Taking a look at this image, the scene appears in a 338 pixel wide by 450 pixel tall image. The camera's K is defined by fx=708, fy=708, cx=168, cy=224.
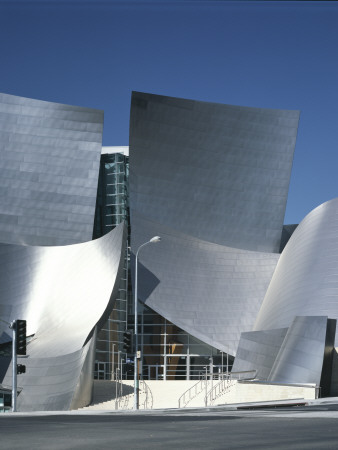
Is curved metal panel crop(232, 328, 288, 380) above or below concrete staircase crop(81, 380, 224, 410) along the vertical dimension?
above

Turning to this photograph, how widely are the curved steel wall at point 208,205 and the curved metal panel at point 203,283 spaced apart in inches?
2.2

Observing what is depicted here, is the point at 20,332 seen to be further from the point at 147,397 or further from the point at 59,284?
the point at 59,284

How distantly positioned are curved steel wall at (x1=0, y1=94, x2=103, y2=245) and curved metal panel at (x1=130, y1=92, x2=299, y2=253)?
9.11 ft

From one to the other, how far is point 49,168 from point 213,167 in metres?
9.49

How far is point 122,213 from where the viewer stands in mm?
43219

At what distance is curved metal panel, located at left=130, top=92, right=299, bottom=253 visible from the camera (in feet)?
132

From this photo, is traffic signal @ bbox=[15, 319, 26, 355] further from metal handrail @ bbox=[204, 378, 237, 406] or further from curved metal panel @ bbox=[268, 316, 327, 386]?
metal handrail @ bbox=[204, 378, 237, 406]

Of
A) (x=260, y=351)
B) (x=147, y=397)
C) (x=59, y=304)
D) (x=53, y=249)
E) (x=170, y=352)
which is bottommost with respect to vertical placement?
(x=147, y=397)

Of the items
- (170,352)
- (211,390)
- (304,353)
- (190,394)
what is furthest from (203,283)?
(304,353)

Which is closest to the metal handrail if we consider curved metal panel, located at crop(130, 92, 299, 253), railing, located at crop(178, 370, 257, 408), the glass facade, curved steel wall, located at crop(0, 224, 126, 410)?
railing, located at crop(178, 370, 257, 408)

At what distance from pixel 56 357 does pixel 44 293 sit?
273 inches

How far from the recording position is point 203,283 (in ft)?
128

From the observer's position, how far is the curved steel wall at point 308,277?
27.7 metres

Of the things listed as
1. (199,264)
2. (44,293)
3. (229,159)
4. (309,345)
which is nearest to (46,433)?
(309,345)
